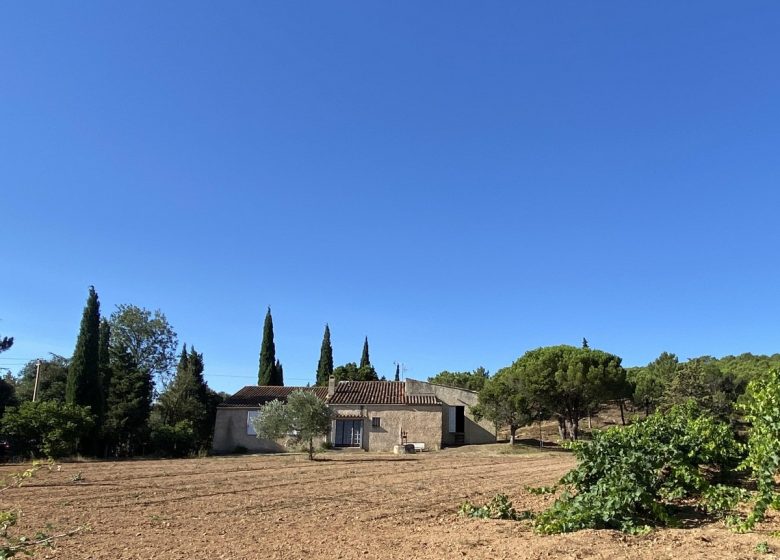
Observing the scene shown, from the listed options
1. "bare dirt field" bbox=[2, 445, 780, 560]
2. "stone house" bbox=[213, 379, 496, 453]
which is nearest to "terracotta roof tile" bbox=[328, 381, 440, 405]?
"stone house" bbox=[213, 379, 496, 453]

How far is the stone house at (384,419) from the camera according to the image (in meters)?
35.6

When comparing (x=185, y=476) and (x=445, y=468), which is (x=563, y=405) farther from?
(x=185, y=476)

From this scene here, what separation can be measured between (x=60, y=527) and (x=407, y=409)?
90.5 feet

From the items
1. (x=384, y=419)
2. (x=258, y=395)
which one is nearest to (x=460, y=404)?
(x=384, y=419)

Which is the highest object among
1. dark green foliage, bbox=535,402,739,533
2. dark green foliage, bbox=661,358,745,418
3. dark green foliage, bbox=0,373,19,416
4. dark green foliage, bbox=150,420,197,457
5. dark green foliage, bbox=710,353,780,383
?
dark green foliage, bbox=710,353,780,383

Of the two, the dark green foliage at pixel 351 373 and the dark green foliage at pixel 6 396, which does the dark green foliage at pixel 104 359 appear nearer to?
the dark green foliage at pixel 6 396

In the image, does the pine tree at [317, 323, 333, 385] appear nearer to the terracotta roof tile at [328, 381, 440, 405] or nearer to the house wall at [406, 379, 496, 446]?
the terracotta roof tile at [328, 381, 440, 405]

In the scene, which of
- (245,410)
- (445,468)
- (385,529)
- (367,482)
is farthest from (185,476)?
(245,410)

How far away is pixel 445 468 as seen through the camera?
70.3 feet

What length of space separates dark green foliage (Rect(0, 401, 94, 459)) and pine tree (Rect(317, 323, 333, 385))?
38.0 m

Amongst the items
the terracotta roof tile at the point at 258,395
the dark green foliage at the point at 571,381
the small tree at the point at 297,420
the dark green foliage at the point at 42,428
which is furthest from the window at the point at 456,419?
the dark green foliage at the point at 42,428

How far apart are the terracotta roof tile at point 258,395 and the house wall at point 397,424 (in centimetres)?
355

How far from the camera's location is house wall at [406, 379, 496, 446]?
3847cm

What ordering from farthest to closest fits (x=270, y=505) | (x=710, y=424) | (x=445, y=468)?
(x=445, y=468), (x=270, y=505), (x=710, y=424)
